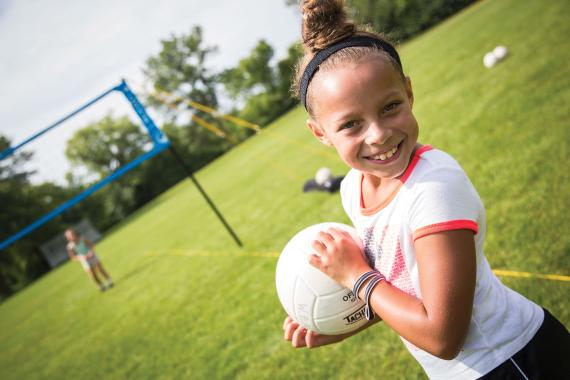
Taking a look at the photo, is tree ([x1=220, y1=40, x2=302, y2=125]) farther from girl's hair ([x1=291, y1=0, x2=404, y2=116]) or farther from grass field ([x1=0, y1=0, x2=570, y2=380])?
girl's hair ([x1=291, y1=0, x2=404, y2=116])

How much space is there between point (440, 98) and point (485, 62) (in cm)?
159

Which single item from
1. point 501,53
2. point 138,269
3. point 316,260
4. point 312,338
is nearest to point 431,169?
point 316,260

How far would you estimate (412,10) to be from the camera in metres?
39.6

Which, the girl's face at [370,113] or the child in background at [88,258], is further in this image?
the child in background at [88,258]

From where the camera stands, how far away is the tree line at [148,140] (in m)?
30.0

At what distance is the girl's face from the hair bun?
0.48 feet

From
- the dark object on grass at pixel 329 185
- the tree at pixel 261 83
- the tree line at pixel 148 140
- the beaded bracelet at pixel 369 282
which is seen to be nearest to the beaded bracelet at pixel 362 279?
the beaded bracelet at pixel 369 282

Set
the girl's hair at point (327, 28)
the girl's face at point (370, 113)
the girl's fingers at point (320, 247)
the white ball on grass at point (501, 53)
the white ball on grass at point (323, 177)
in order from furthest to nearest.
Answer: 1. the white ball on grass at point (501, 53)
2. the white ball on grass at point (323, 177)
3. the girl's fingers at point (320, 247)
4. the girl's hair at point (327, 28)
5. the girl's face at point (370, 113)

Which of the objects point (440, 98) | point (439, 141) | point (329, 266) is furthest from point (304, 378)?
point (440, 98)

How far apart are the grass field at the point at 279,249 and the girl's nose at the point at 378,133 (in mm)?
2078

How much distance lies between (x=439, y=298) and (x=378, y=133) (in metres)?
0.53

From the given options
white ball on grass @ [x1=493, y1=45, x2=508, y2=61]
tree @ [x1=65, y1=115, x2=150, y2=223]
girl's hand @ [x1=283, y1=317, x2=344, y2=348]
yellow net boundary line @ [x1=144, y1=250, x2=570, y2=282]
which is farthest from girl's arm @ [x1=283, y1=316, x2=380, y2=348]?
tree @ [x1=65, y1=115, x2=150, y2=223]

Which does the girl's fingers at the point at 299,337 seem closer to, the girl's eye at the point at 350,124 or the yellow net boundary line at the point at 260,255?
the girl's eye at the point at 350,124

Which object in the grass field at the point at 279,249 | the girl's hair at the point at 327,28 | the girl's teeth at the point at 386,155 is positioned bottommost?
the grass field at the point at 279,249
